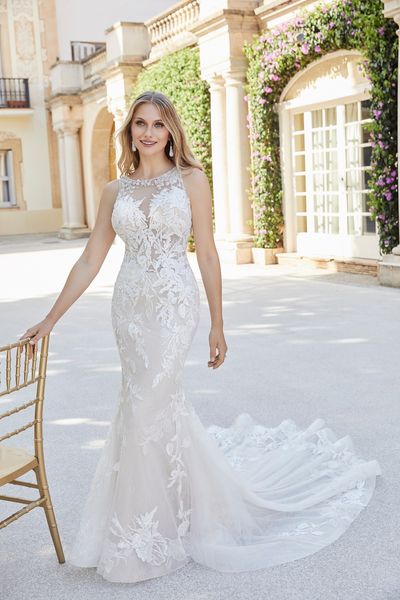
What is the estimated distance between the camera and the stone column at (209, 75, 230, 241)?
485 inches

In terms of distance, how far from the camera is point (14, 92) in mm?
22578

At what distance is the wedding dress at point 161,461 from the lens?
2625 millimetres

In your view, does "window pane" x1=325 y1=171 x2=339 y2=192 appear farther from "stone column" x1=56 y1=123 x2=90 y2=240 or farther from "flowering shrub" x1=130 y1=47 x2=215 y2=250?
"stone column" x1=56 y1=123 x2=90 y2=240

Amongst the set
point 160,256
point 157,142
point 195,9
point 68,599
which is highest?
point 195,9

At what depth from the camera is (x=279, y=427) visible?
3922mm

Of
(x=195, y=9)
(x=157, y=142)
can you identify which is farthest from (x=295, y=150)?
(x=157, y=142)

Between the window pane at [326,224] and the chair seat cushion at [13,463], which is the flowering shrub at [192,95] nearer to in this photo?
the window pane at [326,224]

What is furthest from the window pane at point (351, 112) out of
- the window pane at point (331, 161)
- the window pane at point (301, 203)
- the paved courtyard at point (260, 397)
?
the paved courtyard at point (260, 397)

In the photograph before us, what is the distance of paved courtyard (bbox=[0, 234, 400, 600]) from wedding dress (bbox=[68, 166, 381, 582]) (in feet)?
0.27

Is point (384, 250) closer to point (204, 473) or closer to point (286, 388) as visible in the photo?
point (286, 388)

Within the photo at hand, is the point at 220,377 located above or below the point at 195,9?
below

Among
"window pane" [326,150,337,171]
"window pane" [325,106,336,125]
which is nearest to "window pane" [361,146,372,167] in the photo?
"window pane" [326,150,337,171]

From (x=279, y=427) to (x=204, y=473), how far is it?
46.9 inches

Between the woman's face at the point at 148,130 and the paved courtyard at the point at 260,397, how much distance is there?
147 cm
